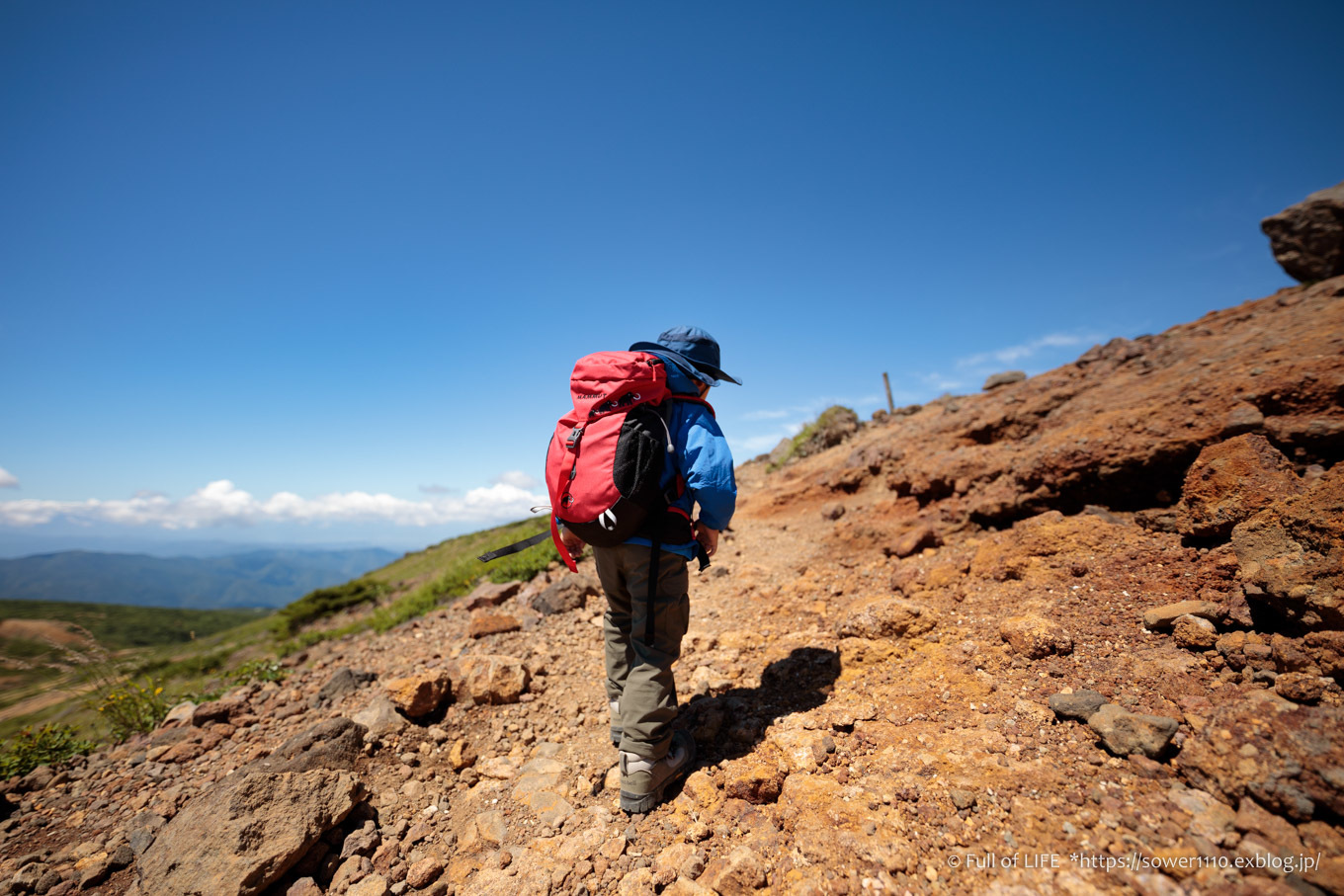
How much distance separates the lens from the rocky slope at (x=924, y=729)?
1984 millimetres

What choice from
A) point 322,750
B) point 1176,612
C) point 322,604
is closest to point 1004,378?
point 1176,612

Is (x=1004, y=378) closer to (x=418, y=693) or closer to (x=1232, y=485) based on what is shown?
(x=1232, y=485)

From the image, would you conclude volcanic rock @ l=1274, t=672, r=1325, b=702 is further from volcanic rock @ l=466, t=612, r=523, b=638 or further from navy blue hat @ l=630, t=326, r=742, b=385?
volcanic rock @ l=466, t=612, r=523, b=638

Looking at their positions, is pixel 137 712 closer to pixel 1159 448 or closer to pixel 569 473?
pixel 569 473

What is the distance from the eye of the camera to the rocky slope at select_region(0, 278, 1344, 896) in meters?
1.98

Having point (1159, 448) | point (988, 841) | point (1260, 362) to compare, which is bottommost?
point (988, 841)

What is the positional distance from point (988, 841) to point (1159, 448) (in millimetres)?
4068

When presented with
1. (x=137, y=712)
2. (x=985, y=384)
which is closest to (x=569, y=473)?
(x=137, y=712)

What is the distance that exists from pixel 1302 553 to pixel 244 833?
18.4 ft

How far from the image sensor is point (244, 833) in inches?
107

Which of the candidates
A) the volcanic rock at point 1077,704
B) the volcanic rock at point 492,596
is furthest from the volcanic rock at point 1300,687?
the volcanic rock at point 492,596

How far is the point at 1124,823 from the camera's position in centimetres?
192

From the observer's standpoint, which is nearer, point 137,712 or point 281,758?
point 281,758

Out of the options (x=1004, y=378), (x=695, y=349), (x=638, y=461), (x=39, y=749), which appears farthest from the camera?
(x=1004, y=378)
